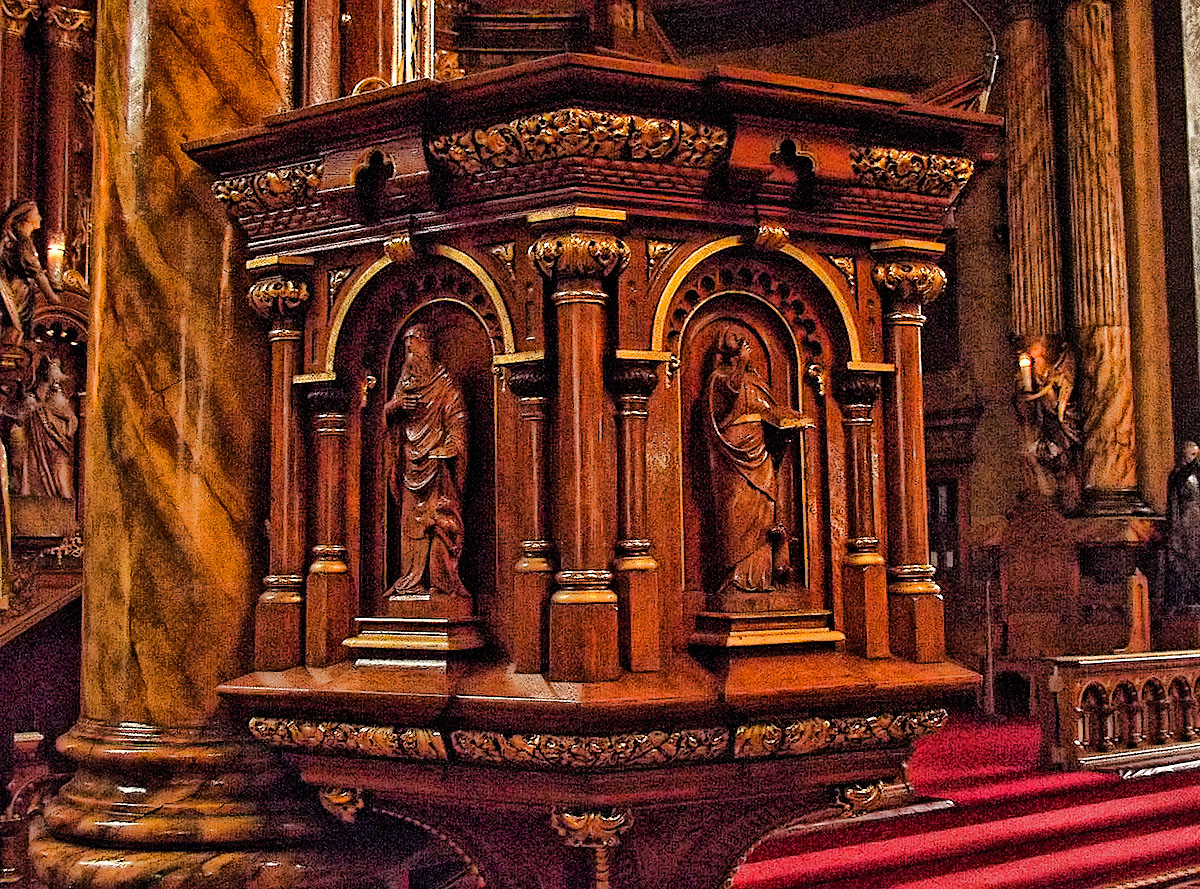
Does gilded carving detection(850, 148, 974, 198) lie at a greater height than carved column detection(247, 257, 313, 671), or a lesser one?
greater

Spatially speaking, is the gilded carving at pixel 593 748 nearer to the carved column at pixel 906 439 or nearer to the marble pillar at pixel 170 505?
the carved column at pixel 906 439

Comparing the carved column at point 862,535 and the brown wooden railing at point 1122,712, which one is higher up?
the carved column at point 862,535

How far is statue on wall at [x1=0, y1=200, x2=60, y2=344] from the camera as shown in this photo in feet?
33.2

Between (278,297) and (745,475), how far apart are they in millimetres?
986

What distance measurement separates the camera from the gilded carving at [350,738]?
6.89ft

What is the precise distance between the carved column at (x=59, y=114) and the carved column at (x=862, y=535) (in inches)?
384

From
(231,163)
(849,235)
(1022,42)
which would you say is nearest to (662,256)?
(849,235)

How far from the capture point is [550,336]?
7.04 ft

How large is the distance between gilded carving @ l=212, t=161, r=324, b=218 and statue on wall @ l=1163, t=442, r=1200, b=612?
9843 mm

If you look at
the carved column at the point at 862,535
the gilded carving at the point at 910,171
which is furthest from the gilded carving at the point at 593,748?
the gilded carving at the point at 910,171

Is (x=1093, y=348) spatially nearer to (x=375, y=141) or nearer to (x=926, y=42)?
(x=926, y=42)

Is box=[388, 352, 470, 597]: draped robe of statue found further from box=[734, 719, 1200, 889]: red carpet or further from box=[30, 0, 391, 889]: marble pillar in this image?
box=[734, 719, 1200, 889]: red carpet

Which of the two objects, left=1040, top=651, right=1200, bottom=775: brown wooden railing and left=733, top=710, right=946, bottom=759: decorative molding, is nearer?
left=733, top=710, right=946, bottom=759: decorative molding

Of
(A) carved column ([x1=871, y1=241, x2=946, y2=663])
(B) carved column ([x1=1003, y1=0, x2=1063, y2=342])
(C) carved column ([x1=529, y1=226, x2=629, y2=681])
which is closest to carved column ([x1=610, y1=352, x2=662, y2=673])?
(C) carved column ([x1=529, y1=226, x2=629, y2=681])
